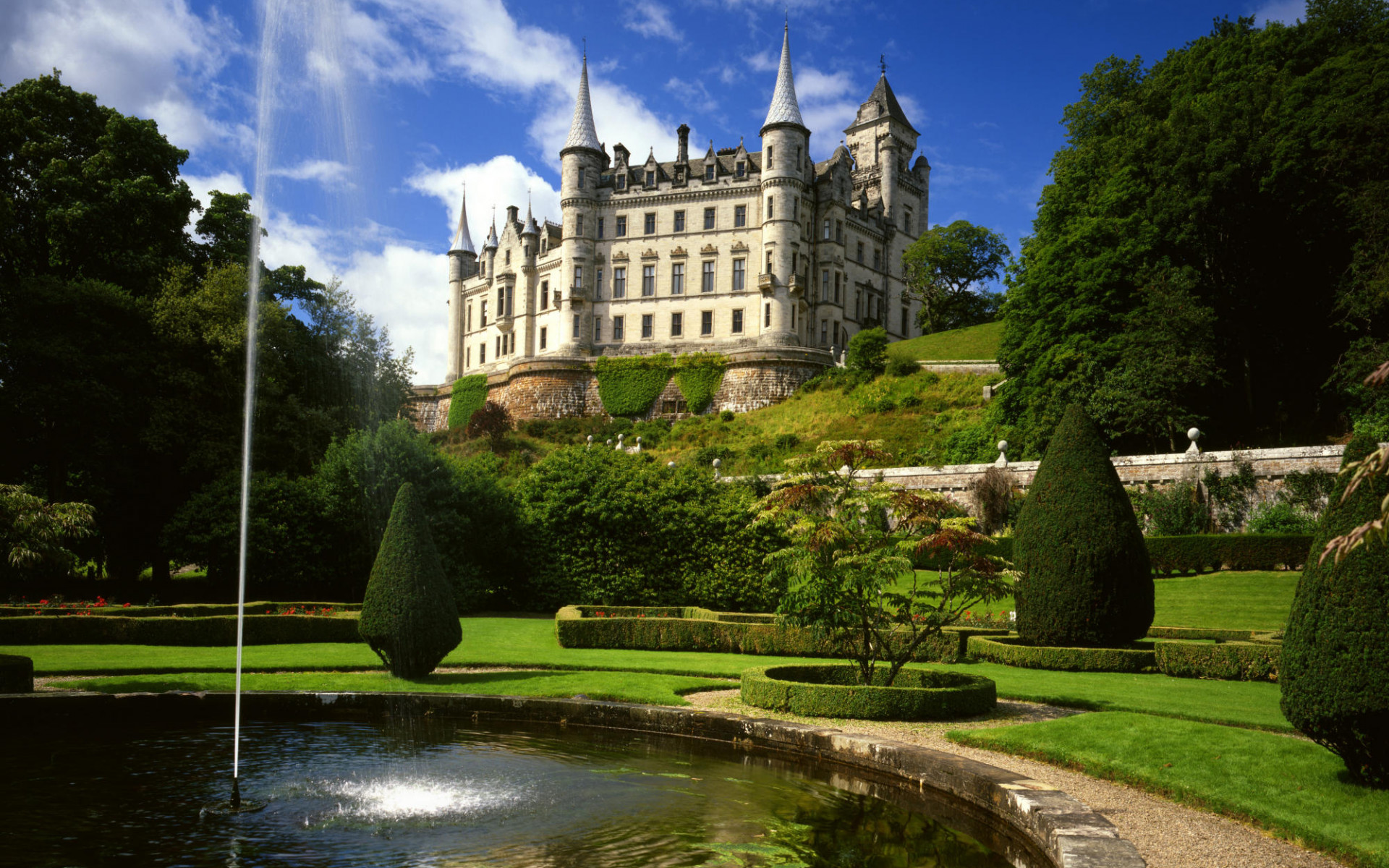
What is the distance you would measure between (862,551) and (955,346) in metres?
44.5

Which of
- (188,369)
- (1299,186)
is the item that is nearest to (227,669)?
(188,369)

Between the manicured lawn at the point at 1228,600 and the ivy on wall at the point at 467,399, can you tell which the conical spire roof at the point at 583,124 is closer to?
the ivy on wall at the point at 467,399

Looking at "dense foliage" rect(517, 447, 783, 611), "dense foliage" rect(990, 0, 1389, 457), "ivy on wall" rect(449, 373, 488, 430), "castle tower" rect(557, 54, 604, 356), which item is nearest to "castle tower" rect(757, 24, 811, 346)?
"castle tower" rect(557, 54, 604, 356)

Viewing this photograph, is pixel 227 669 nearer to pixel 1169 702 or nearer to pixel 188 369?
pixel 1169 702

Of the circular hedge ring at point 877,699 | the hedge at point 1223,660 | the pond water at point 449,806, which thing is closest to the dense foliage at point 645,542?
the hedge at point 1223,660

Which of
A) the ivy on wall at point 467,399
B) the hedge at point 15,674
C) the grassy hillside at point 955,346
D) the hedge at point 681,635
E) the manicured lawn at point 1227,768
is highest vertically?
the grassy hillside at point 955,346

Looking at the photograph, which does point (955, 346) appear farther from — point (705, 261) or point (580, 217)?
point (580, 217)

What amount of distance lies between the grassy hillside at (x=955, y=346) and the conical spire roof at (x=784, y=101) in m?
16.2

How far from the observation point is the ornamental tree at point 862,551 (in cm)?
1083

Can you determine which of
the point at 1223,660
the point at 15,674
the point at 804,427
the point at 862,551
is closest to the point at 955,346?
the point at 804,427

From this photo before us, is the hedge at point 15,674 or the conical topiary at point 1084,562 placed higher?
the conical topiary at point 1084,562

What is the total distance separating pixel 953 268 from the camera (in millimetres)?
67438

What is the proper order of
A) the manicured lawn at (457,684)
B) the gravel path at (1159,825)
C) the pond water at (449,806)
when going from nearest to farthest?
the gravel path at (1159,825) → the pond water at (449,806) → the manicured lawn at (457,684)

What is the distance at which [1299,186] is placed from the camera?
98.5 feet
